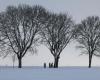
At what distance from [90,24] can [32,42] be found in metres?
17.4

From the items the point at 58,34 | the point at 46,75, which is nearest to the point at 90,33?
the point at 58,34

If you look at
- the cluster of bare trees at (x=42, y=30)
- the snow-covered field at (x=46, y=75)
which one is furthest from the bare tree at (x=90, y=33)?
the snow-covered field at (x=46, y=75)

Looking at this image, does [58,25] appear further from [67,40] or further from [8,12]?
[8,12]

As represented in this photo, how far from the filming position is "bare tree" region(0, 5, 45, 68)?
58.3 m

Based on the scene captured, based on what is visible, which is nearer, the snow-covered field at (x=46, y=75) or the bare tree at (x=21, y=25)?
the snow-covered field at (x=46, y=75)

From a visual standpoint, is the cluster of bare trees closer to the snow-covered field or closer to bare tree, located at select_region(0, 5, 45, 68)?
bare tree, located at select_region(0, 5, 45, 68)

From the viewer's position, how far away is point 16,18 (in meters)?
58.8

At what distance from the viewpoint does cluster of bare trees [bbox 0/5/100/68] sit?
5891cm

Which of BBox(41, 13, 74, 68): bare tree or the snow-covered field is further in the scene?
BBox(41, 13, 74, 68): bare tree

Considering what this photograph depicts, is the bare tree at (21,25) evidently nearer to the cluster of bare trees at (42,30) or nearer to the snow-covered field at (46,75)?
the cluster of bare trees at (42,30)

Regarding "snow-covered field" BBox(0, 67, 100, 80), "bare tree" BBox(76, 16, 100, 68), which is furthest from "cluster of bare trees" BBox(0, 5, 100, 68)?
"snow-covered field" BBox(0, 67, 100, 80)

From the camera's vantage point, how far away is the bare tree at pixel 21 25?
191 ft

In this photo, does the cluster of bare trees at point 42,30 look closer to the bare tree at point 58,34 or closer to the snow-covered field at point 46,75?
the bare tree at point 58,34

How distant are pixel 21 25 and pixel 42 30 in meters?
6.00
